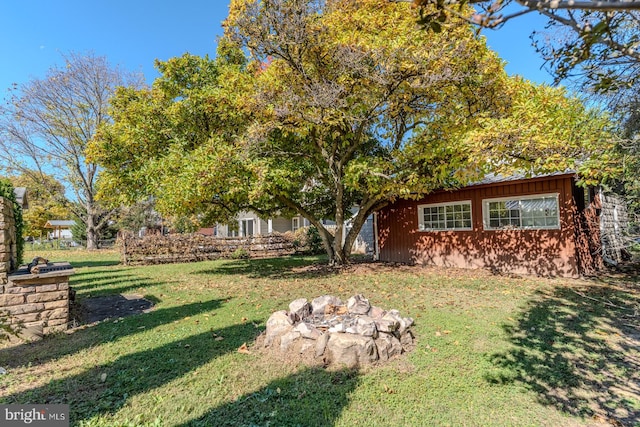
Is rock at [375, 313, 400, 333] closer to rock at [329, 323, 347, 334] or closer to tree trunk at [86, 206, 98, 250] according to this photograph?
rock at [329, 323, 347, 334]

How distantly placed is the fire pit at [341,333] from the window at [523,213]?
6999mm

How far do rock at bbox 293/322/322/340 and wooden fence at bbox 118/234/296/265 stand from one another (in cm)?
1275

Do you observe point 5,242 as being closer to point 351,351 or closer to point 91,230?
point 351,351

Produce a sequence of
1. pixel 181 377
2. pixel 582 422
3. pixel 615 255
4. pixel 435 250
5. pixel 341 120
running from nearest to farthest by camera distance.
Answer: pixel 582 422, pixel 181 377, pixel 341 120, pixel 615 255, pixel 435 250

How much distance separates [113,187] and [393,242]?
999 centimetres

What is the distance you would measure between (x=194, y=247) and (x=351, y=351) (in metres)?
13.9

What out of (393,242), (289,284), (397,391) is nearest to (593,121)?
(397,391)

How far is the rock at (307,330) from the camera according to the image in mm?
3982

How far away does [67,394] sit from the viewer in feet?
10.2

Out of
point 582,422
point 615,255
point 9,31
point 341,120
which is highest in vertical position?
point 9,31

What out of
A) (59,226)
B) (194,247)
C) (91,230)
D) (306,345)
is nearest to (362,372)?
(306,345)

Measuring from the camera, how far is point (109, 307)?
21.9ft

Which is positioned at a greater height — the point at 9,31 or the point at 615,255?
the point at 9,31

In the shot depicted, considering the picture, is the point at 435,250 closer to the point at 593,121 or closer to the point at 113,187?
the point at 593,121
